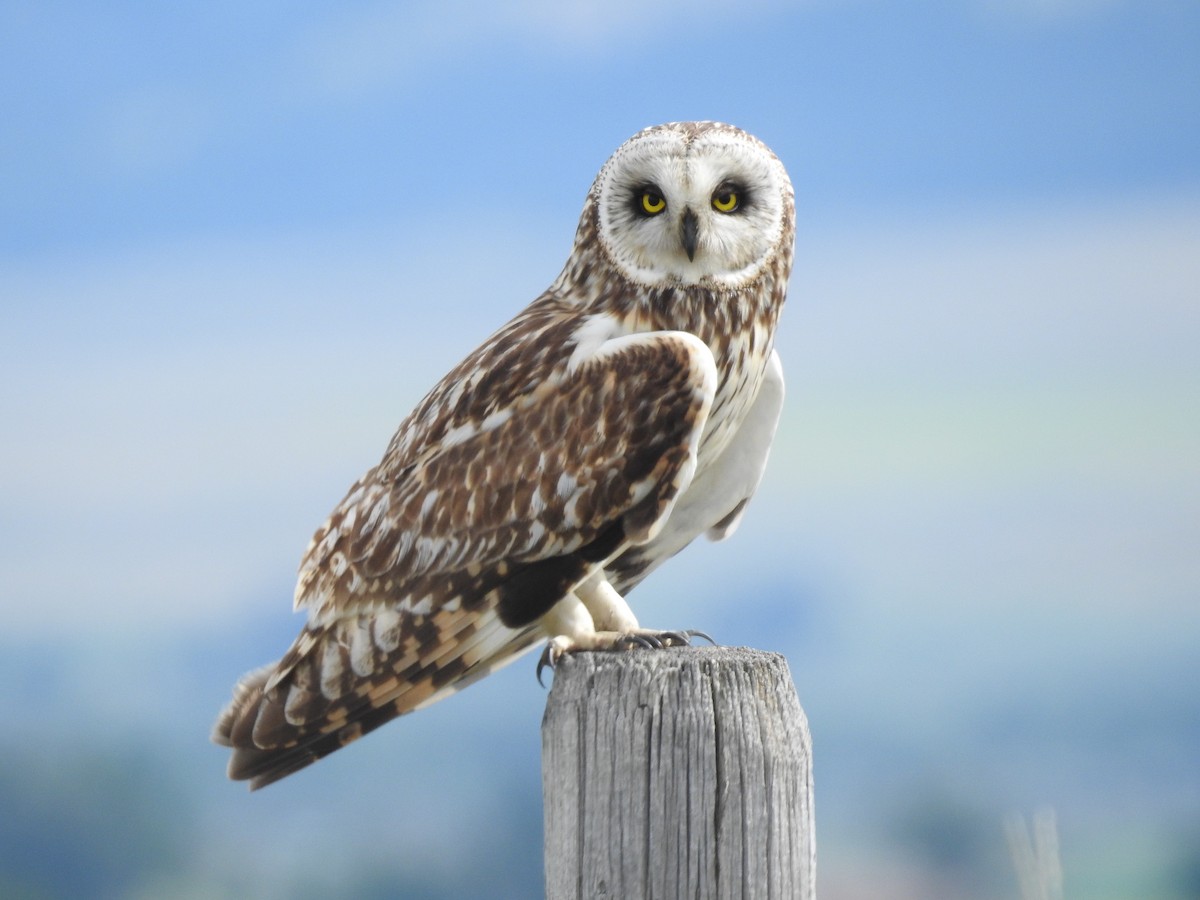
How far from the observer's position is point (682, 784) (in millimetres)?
2250

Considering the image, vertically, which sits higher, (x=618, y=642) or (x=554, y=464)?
(x=554, y=464)

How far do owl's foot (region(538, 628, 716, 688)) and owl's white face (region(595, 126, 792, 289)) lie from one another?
33.6 inches

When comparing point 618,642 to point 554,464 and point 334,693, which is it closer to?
point 554,464

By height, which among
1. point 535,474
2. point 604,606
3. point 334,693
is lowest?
point 334,693

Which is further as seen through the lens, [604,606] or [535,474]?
[604,606]

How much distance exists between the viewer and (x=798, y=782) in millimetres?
2301

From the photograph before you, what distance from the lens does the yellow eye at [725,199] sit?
10.1 feet

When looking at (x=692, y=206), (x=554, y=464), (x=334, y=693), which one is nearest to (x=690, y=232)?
(x=692, y=206)

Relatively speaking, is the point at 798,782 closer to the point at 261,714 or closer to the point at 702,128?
the point at 261,714

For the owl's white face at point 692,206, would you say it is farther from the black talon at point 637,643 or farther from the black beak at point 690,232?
the black talon at point 637,643

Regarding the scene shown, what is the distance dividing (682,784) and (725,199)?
1469mm

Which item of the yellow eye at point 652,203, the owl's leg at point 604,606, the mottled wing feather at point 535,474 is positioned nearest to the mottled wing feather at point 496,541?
the mottled wing feather at point 535,474

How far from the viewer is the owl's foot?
9.21ft

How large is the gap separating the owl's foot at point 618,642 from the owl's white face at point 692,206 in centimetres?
85
